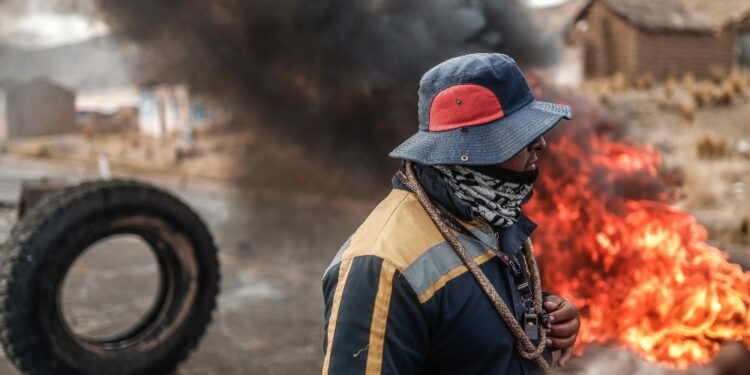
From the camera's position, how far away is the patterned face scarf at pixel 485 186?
5.16ft

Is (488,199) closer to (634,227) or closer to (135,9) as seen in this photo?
(634,227)

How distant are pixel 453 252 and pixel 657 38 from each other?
2396cm

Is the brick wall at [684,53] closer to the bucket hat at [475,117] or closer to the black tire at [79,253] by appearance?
the black tire at [79,253]

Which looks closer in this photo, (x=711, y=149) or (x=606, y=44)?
(x=711, y=149)

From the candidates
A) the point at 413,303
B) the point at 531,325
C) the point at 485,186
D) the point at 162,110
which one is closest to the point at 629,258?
the point at 531,325

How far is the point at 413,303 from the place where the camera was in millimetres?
1414

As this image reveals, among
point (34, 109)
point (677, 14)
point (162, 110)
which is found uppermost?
point (34, 109)

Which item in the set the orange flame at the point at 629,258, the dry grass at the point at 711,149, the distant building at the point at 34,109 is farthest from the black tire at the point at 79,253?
the distant building at the point at 34,109

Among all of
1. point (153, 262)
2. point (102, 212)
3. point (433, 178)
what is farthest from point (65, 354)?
point (153, 262)

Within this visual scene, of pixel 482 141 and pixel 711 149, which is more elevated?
pixel 482 141

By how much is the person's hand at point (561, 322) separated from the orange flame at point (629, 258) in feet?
6.03

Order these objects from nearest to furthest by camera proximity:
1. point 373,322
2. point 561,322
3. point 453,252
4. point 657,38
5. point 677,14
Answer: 1. point 373,322
2. point 453,252
3. point 561,322
4. point 657,38
5. point 677,14

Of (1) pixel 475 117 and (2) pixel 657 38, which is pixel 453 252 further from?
(2) pixel 657 38

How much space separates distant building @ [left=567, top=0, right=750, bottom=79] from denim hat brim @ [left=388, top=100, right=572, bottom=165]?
22.7 m
